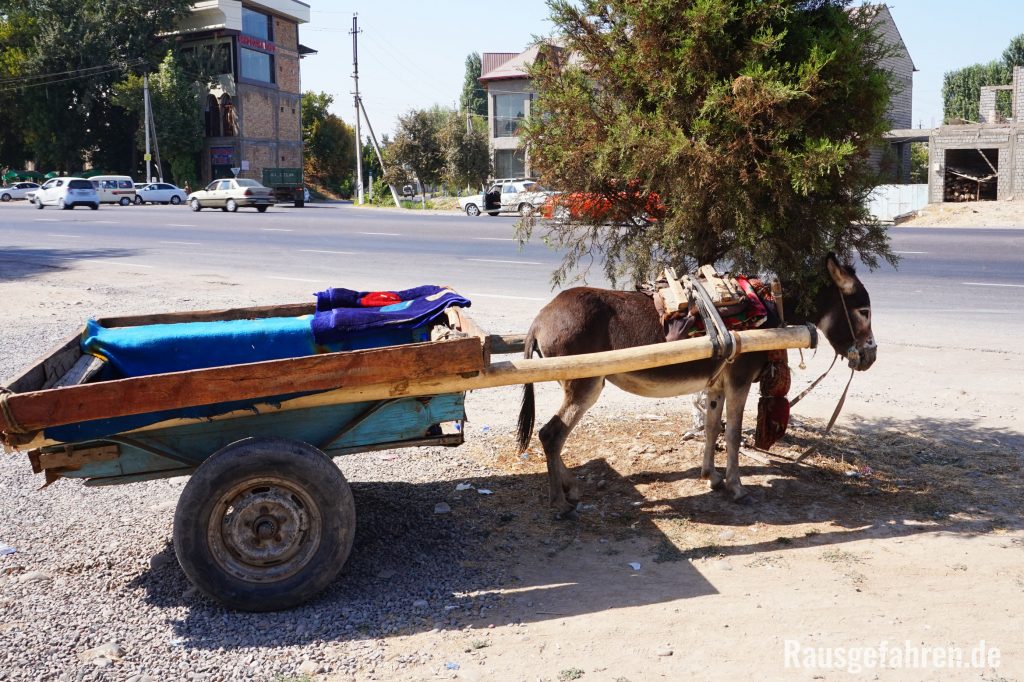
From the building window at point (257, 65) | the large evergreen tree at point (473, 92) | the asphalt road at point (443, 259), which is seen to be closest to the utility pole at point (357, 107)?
the building window at point (257, 65)

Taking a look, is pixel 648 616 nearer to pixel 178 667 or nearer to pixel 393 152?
pixel 178 667

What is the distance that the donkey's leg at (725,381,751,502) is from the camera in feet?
18.7

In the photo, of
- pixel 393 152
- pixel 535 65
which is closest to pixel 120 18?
pixel 393 152

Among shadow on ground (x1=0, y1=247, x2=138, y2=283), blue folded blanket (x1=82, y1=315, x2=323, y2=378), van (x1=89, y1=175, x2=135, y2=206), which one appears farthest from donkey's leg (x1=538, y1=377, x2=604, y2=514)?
van (x1=89, y1=175, x2=135, y2=206)

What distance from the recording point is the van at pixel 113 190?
5162cm

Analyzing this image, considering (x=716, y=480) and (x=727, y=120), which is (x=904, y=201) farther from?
(x=727, y=120)

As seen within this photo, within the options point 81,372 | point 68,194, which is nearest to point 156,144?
point 68,194

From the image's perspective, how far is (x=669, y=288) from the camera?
555cm

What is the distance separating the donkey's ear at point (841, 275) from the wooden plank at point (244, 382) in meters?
2.49

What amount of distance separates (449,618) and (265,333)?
1.70 m

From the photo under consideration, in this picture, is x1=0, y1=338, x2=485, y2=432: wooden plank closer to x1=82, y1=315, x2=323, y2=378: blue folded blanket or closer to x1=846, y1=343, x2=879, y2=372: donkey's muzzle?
x1=82, y1=315, x2=323, y2=378: blue folded blanket

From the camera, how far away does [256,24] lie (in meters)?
68.1

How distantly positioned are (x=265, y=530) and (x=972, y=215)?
33.5m

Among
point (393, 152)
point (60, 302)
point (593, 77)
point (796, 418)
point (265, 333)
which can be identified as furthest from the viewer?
point (393, 152)
